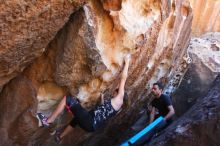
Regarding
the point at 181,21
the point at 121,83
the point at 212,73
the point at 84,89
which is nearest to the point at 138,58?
the point at 121,83

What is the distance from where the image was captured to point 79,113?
5.22m

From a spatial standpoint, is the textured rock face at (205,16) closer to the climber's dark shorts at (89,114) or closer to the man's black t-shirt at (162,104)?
the man's black t-shirt at (162,104)

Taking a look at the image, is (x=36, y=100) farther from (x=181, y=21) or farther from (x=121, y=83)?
(x=181, y=21)

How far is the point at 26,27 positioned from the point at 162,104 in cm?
316

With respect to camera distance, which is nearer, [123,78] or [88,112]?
[88,112]

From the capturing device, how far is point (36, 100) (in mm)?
5066

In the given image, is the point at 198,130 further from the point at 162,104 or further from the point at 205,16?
the point at 205,16

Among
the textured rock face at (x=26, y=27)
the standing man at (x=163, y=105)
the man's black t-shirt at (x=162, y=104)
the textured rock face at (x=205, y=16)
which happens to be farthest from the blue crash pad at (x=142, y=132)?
the textured rock face at (x=205, y=16)

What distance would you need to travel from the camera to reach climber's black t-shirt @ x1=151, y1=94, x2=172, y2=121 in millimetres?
6355

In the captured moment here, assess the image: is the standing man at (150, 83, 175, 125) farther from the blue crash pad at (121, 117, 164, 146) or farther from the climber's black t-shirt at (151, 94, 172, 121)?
the blue crash pad at (121, 117, 164, 146)

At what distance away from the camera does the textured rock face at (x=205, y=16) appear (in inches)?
400

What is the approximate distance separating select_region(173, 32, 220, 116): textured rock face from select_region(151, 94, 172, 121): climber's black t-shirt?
1.73 meters

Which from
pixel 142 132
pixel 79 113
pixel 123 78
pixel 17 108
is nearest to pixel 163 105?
pixel 142 132

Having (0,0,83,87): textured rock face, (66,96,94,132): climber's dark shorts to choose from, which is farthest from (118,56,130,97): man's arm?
(0,0,83,87): textured rock face
